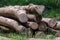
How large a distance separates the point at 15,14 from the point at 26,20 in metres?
0.44

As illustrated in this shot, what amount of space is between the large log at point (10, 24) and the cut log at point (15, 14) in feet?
0.56

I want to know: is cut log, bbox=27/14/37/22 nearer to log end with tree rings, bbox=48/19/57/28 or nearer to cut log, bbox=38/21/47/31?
cut log, bbox=38/21/47/31

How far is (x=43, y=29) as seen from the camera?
894 cm

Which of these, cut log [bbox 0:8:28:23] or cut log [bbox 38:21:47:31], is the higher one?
cut log [bbox 0:8:28:23]

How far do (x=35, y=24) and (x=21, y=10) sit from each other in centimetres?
66

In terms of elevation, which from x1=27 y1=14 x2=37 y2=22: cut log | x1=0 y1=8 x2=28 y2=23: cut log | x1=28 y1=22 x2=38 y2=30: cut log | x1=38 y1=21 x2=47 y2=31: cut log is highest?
x1=0 y1=8 x2=28 y2=23: cut log

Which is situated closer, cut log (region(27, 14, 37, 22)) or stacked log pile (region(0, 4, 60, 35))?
stacked log pile (region(0, 4, 60, 35))

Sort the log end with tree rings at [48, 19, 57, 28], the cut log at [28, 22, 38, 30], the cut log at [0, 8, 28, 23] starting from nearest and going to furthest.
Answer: the cut log at [0, 8, 28, 23] → the cut log at [28, 22, 38, 30] → the log end with tree rings at [48, 19, 57, 28]

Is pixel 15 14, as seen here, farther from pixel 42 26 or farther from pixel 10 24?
pixel 42 26

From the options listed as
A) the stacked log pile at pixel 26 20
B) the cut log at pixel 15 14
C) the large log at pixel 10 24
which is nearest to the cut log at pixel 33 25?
the stacked log pile at pixel 26 20

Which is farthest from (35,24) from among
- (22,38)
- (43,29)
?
(22,38)

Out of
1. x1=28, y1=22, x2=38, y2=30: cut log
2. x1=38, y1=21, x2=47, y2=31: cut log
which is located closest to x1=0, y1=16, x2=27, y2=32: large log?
x1=28, y1=22, x2=38, y2=30: cut log

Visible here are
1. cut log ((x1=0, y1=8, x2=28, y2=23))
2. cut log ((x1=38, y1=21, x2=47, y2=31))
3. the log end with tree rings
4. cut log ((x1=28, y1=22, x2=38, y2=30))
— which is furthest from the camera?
the log end with tree rings

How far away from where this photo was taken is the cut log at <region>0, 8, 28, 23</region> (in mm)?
8438
